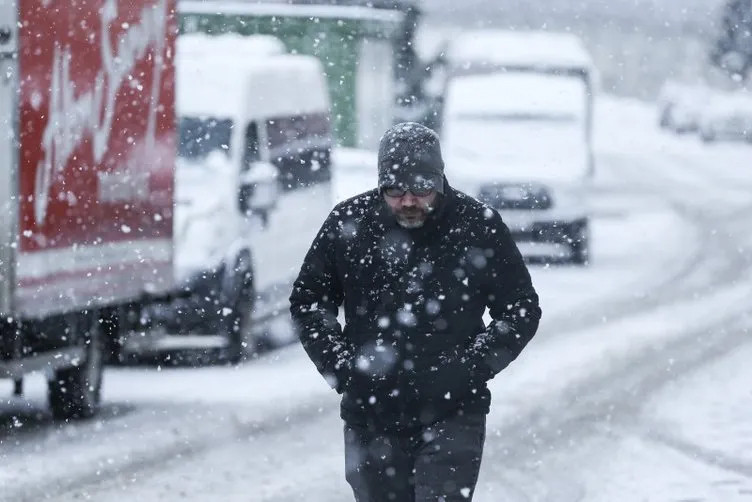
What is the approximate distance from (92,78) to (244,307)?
3.30 metres

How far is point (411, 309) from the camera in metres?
5.43

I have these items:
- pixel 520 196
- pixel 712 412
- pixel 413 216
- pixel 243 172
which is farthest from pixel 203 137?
pixel 520 196

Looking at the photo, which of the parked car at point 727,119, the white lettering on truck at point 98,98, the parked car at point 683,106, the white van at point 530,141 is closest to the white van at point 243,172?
→ the white lettering on truck at point 98,98

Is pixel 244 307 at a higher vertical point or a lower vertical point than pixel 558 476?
lower

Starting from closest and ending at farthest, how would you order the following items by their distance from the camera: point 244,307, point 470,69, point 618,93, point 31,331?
point 31,331 < point 244,307 < point 470,69 < point 618,93

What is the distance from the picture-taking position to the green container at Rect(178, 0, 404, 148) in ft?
102

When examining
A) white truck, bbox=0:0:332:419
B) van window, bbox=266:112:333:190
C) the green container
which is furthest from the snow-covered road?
the green container

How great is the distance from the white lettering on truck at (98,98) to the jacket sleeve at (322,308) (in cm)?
501

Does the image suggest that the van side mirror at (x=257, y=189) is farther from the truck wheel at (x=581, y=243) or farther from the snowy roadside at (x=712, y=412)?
the truck wheel at (x=581, y=243)

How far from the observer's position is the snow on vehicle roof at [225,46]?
14.7 meters

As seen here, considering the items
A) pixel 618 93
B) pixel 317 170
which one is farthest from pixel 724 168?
pixel 618 93

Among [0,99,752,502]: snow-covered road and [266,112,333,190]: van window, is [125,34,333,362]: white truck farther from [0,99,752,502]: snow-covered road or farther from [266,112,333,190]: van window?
[0,99,752,502]: snow-covered road

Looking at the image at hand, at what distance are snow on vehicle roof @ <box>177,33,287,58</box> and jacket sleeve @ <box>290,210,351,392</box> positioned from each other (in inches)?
360

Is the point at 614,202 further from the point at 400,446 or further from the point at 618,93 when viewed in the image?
the point at 618,93
